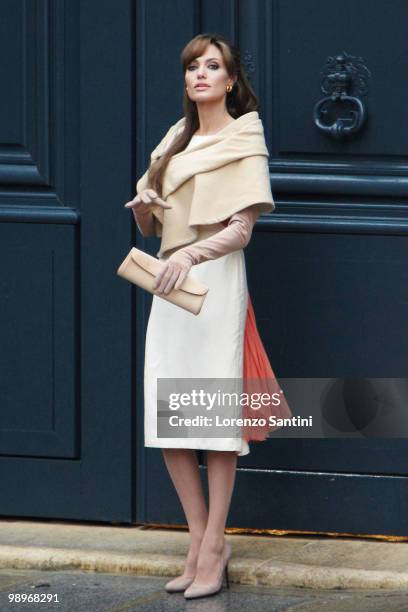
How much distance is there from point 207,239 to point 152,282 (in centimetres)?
27

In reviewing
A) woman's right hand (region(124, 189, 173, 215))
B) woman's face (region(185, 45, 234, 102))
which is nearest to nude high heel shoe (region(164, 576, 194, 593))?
woman's right hand (region(124, 189, 173, 215))

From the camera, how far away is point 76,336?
23.9ft

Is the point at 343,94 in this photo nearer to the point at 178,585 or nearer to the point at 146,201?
the point at 146,201

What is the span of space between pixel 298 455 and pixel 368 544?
45 centimetres

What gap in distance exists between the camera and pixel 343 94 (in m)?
6.88

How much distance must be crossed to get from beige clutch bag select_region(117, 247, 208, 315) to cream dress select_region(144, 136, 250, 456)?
0.20m

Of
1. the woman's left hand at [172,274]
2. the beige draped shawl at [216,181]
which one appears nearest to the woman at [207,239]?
the beige draped shawl at [216,181]

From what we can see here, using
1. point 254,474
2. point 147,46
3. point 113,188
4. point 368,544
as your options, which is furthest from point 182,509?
point 147,46

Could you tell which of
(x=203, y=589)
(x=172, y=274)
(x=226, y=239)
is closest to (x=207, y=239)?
(x=226, y=239)

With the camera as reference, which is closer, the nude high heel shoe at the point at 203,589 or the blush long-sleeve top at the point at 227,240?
the blush long-sleeve top at the point at 227,240

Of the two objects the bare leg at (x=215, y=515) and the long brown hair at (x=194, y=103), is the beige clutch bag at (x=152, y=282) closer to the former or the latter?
the long brown hair at (x=194, y=103)

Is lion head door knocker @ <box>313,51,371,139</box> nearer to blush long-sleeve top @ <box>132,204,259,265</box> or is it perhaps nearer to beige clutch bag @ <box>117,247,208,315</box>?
blush long-sleeve top @ <box>132,204,259,265</box>

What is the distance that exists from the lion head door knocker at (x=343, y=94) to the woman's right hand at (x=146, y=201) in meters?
0.93

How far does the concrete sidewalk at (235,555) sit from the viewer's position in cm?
654
